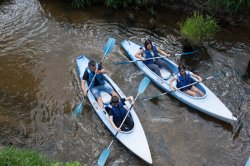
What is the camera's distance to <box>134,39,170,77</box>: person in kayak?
9667 mm

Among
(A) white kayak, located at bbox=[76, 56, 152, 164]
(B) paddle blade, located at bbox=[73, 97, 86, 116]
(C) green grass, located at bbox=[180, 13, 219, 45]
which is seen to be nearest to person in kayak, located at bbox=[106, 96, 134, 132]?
(A) white kayak, located at bbox=[76, 56, 152, 164]

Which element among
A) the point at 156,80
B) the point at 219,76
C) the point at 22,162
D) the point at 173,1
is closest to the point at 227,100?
the point at 219,76

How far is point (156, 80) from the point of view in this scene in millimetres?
9398

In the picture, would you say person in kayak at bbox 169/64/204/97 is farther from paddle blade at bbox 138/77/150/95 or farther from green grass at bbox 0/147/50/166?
green grass at bbox 0/147/50/166

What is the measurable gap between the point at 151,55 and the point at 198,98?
1899 mm

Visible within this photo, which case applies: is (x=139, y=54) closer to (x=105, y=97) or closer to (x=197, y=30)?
(x=197, y=30)

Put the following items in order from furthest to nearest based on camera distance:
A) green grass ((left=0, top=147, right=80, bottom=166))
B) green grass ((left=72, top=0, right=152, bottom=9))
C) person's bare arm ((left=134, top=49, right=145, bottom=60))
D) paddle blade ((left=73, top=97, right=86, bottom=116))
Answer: green grass ((left=72, top=0, right=152, bottom=9))
person's bare arm ((left=134, top=49, right=145, bottom=60))
paddle blade ((left=73, top=97, right=86, bottom=116))
green grass ((left=0, top=147, right=80, bottom=166))

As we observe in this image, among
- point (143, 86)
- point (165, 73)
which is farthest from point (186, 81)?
point (143, 86)

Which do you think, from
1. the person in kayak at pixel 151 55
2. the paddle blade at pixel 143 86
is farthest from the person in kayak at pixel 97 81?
the person in kayak at pixel 151 55

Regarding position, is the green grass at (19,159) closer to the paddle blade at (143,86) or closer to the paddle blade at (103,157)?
the paddle blade at (103,157)

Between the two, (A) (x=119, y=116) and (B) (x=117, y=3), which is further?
(B) (x=117, y=3)

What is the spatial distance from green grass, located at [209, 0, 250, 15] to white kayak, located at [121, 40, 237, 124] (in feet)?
9.43

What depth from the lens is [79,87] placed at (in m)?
9.42

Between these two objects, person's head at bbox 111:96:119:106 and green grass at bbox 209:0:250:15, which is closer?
person's head at bbox 111:96:119:106
